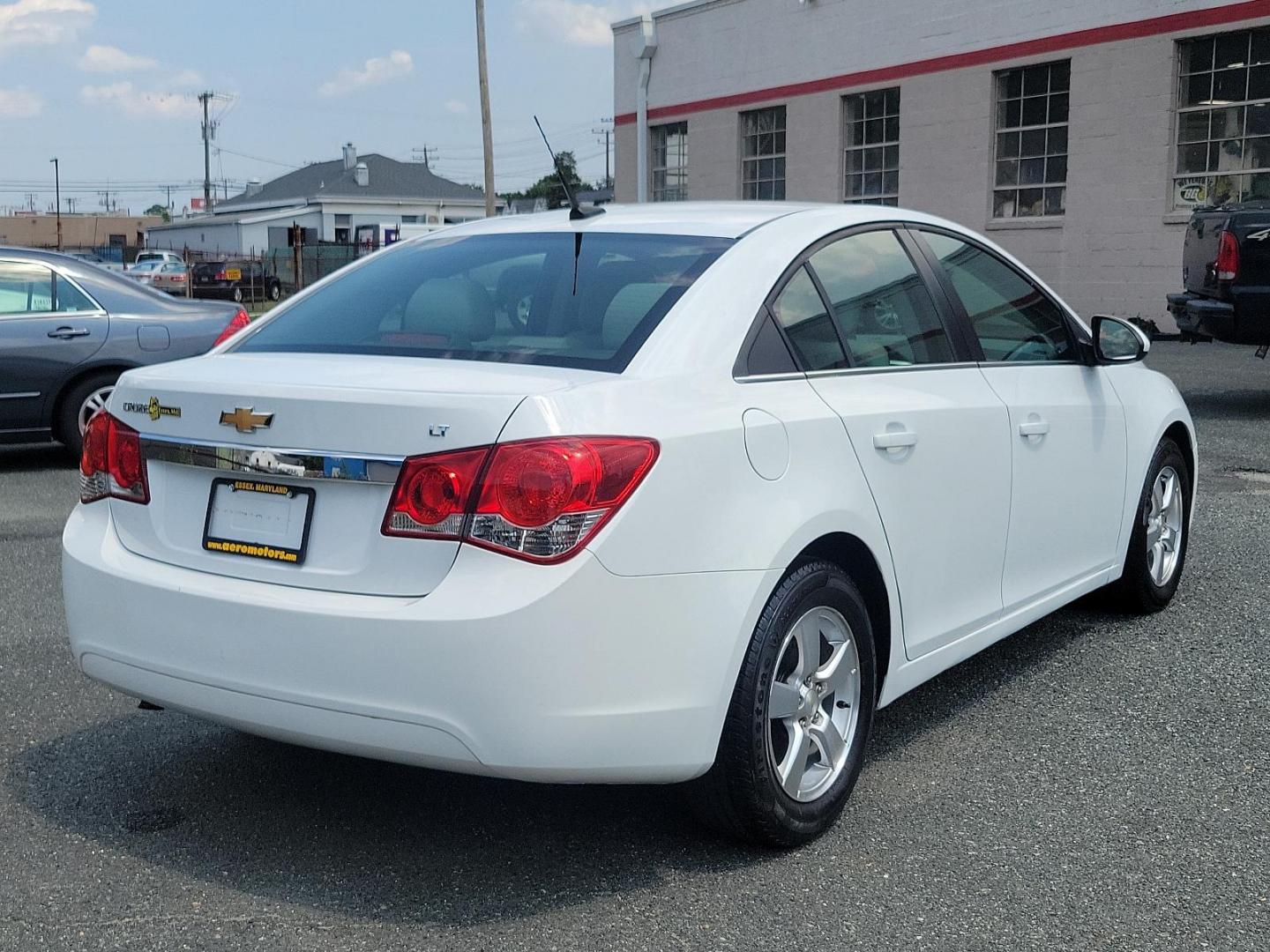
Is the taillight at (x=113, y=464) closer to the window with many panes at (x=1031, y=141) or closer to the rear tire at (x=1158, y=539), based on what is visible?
the rear tire at (x=1158, y=539)

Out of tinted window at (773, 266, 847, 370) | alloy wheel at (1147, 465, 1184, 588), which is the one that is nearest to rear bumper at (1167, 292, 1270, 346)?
alloy wheel at (1147, 465, 1184, 588)

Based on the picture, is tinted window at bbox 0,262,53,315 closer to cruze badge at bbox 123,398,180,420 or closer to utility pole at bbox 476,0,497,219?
cruze badge at bbox 123,398,180,420

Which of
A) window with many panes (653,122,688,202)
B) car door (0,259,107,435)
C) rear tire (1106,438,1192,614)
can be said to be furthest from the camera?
window with many panes (653,122,688,202)

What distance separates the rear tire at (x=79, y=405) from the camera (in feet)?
32.2

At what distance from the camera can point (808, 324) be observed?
3.87 m

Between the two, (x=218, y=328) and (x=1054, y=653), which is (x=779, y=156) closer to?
(x=218, y=328)

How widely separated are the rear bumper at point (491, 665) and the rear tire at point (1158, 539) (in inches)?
107

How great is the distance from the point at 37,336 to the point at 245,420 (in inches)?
280

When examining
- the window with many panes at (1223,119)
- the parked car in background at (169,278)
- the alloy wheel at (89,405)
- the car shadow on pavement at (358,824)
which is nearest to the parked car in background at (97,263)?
the alloy wheel at (89,405)

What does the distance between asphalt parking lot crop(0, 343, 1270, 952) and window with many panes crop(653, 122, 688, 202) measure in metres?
23.8

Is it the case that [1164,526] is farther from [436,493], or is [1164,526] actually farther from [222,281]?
[222,281]

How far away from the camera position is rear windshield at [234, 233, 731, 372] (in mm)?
3592

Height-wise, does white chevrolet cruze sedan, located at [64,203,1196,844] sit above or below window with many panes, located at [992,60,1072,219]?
below

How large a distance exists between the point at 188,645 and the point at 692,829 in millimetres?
1305
